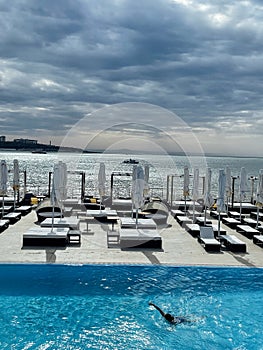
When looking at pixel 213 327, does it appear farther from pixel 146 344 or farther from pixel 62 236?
pixel 62 236

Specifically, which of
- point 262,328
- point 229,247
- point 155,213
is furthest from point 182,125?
point 262,328

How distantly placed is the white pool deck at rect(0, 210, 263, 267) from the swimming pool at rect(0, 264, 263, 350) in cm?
41

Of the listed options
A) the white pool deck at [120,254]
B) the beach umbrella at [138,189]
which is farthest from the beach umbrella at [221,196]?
the beach umbrella at [138,189]

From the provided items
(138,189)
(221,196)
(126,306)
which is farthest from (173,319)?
(221,196)

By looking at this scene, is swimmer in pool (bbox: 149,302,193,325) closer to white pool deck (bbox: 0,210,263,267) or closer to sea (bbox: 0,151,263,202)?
white pool deck (bbox: 0,210,263,267)

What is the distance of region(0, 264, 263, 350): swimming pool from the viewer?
615cm

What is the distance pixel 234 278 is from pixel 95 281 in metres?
3.10

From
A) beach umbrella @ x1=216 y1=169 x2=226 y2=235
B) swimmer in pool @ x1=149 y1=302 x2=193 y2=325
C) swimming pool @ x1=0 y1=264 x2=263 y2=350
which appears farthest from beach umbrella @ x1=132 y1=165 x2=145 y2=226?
swimmer in pool @ x1=149 y1=302 x2=193 y2=325

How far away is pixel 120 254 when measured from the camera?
32.2ft

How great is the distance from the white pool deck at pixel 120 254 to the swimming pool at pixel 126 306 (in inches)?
16.1

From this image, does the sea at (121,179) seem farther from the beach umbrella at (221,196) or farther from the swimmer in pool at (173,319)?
the swimmer in pool at (173,319)

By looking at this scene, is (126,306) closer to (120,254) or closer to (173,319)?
(173,319)

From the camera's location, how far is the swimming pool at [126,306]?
242 inches

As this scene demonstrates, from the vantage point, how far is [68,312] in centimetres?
703
